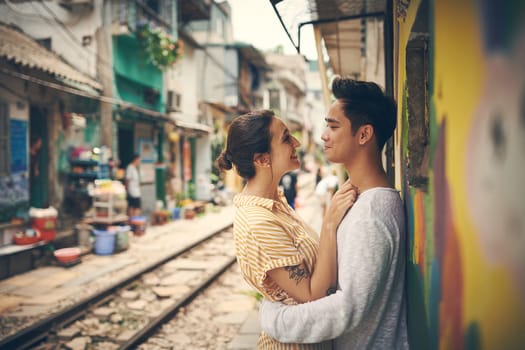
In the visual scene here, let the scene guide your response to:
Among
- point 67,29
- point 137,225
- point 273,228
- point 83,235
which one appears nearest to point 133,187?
point 137,225

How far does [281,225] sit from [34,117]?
32.6ft

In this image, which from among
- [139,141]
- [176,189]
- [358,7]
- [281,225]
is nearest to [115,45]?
[139,141]

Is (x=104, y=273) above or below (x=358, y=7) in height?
below

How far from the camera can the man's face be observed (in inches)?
66.5

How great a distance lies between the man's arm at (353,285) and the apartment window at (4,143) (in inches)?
340

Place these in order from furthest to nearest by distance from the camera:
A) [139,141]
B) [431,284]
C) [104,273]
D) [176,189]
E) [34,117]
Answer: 1. [176,189]
2. [139,141]
3. [34,117]
4. [104,273]
5. [431,284]

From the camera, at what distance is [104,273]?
299 inches

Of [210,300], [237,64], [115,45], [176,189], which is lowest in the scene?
[210,300]

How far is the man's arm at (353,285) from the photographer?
1425mm

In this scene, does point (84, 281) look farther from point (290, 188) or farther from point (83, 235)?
point (290, 188)

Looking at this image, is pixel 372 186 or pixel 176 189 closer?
pixel 372 186

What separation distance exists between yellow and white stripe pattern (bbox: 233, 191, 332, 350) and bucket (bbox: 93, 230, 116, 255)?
799 centimetres

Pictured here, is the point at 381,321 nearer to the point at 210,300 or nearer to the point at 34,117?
the point at 210,300

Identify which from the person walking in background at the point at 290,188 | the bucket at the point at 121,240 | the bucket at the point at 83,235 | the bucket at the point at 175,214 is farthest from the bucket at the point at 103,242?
the bucket at the point at 175,214
